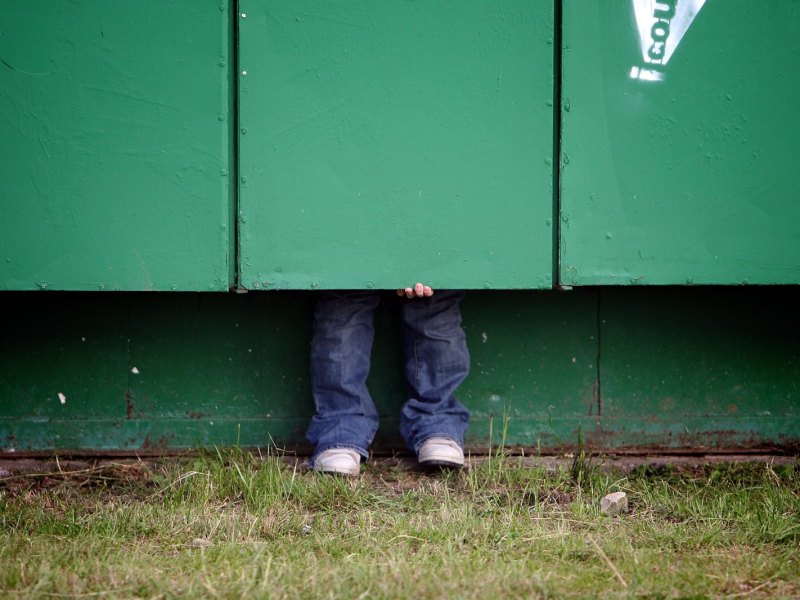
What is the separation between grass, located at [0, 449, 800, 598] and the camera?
1.94 m

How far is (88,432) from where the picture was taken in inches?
124

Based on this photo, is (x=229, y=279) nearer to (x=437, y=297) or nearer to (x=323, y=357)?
(x=323, y=357)

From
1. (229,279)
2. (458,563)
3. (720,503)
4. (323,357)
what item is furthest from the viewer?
(323,357)

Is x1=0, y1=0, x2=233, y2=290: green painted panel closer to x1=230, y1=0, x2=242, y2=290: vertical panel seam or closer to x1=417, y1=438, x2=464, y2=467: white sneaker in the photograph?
x1=230, y1=0, x2=242, y2=290: vertical panel seam

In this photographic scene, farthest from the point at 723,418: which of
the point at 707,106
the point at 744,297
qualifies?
the point at 707,106

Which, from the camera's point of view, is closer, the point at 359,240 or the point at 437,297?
the point at 359,240

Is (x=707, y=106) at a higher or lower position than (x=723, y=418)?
higher

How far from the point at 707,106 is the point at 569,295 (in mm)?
904

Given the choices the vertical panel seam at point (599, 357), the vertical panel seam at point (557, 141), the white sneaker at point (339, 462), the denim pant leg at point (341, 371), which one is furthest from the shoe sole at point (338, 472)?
the vertical panel seam at point (599, 357)

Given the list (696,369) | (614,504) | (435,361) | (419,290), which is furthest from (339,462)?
(696,369)

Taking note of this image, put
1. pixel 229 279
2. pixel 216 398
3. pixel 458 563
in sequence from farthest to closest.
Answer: pixel 216 398, pixel 229 279, pixel 458 563

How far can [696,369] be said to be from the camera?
3273mm

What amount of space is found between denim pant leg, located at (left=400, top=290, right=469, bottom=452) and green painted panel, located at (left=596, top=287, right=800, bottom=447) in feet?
2.12

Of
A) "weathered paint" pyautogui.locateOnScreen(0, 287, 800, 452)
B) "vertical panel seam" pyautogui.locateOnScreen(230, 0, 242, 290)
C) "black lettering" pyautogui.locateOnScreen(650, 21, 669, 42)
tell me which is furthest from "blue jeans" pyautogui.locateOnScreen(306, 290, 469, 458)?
"black lettering" pyautogui.locateOnScreen(650, 21, 669, 42)
